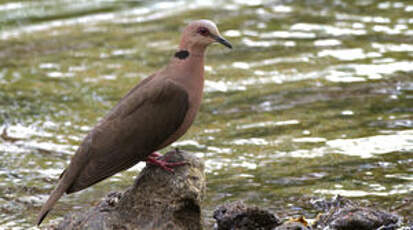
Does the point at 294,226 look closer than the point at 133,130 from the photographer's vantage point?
Yes

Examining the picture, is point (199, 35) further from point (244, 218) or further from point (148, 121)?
point (244, 218)

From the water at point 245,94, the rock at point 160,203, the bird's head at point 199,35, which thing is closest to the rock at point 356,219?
the water at point 245,94

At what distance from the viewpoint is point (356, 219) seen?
7.04 metres

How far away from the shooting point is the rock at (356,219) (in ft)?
23.1

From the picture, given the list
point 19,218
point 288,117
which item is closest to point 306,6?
point 288,117

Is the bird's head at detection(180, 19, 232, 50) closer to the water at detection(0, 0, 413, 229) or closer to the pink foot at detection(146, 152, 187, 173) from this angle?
the pink foot at detection(146, 152, 187, 173)

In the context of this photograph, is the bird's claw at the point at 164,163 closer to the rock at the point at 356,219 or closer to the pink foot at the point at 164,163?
the pink foot at the point at 164,163

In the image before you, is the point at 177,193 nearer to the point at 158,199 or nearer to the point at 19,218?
the point at 158,199

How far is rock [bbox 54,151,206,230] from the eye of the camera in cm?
709

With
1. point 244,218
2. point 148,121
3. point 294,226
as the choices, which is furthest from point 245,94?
point 294,226

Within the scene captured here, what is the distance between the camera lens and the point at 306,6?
17828 millimetres

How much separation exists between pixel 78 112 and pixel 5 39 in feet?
18.7

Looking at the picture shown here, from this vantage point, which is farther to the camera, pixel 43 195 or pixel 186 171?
pixel 43 195

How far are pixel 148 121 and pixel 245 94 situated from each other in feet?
Result: 19.0
